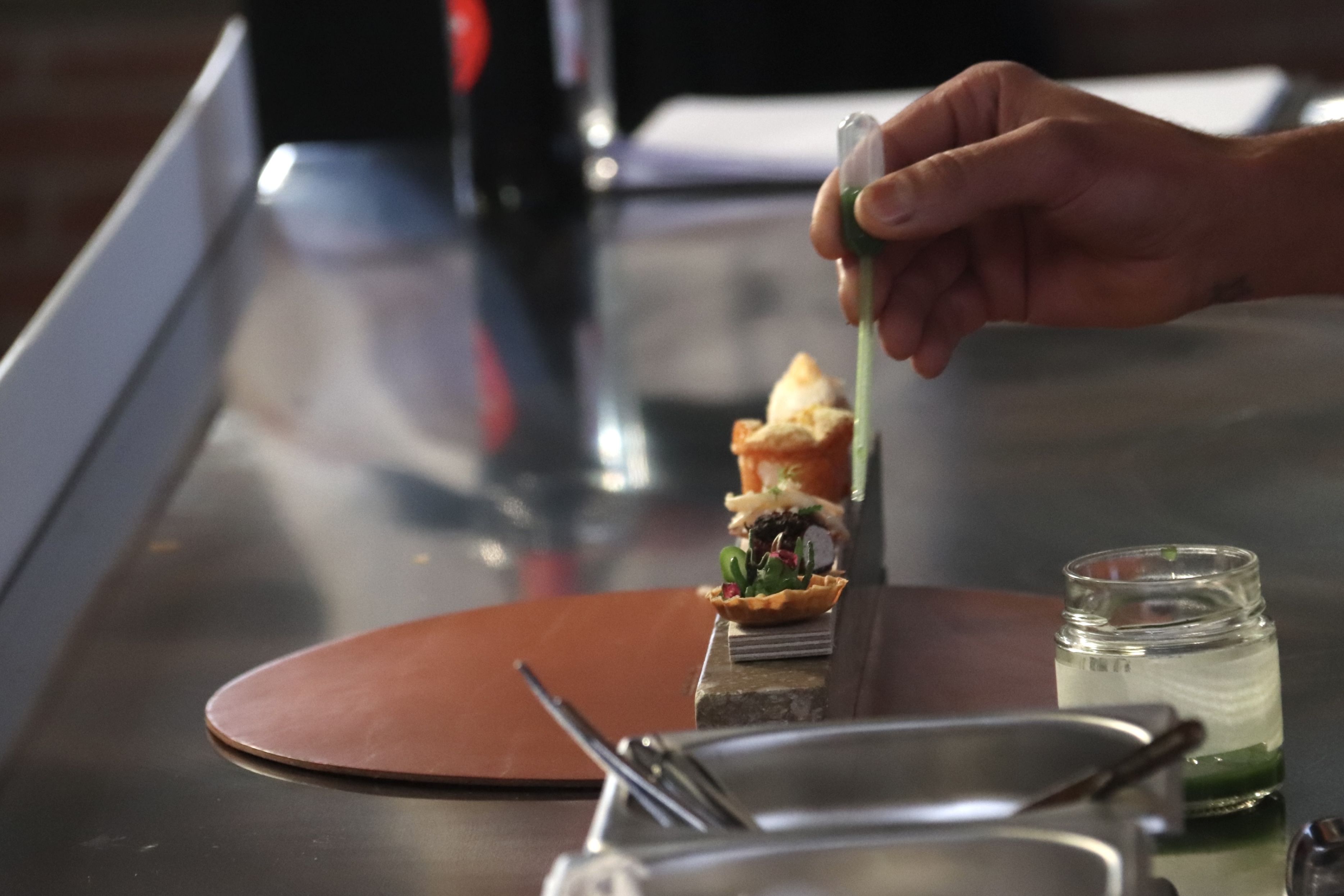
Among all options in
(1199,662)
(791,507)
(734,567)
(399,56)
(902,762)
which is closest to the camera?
(902,762)

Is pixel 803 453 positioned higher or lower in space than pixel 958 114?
lower

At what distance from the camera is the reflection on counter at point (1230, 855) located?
646 millimetres

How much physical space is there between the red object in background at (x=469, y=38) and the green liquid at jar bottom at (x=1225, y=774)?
1786 millimetres

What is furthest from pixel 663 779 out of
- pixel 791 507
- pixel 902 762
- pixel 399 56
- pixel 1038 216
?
pixel 399 56

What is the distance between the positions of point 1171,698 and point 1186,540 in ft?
1.53

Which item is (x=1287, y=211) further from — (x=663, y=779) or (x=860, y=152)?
(x=663, y=779)

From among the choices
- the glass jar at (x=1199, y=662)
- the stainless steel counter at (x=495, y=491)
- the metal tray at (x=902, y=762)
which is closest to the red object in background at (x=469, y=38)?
the stainless steel counter at (x=495, y=491)

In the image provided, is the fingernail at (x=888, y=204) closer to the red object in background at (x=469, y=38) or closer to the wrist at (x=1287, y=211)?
the wrist at (x=1287, y=211)

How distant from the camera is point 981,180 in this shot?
0.97m

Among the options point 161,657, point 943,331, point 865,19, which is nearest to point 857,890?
point 161,657

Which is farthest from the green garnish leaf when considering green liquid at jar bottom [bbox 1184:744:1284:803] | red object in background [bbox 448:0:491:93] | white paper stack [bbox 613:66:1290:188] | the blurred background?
the blurred background

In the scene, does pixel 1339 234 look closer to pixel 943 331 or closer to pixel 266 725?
pixel 943 331

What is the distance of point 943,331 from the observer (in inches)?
49.0

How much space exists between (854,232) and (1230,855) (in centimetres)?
42
